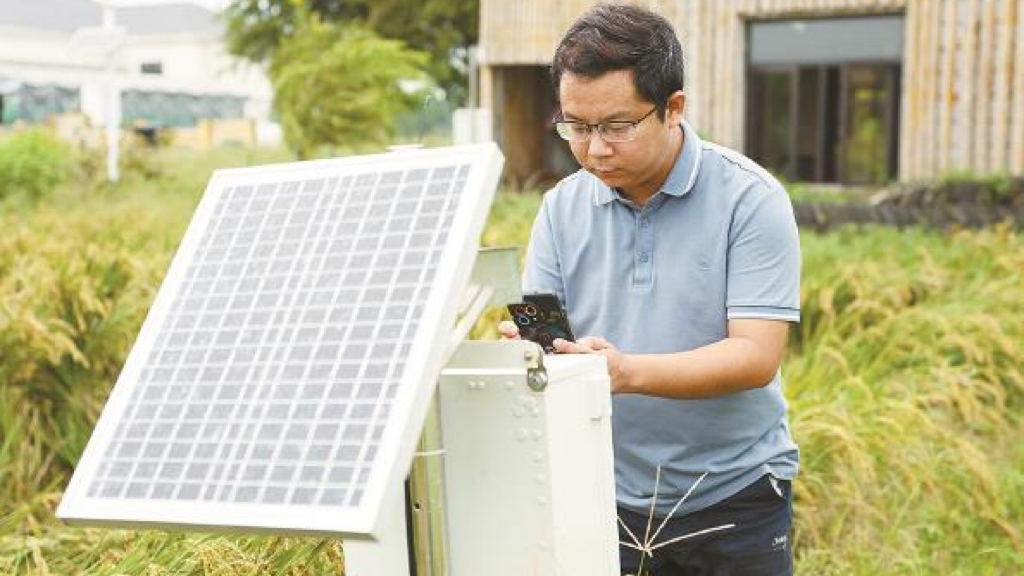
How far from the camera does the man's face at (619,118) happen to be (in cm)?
246

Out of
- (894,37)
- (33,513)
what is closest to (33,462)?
(33,513)

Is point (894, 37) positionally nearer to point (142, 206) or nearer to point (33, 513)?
point (142, 206)

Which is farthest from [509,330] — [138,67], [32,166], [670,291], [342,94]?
[138,67]

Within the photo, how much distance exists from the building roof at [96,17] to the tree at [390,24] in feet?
2.92

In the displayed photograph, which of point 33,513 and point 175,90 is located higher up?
point 33,513

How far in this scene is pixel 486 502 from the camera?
209 cm

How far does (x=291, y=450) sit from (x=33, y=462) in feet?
12.2

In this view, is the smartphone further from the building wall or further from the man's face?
the building wall

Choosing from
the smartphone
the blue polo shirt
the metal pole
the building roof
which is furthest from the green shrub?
the building roof

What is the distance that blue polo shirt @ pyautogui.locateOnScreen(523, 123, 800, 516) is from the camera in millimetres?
2566

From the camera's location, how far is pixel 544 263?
9.27ft

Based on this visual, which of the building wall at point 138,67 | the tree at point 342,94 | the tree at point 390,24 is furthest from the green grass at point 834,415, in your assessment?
the tree at point 390,24

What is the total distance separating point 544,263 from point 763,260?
0.48 m

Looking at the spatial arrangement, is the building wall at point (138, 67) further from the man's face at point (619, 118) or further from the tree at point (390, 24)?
the man's face at point (619, 118)
